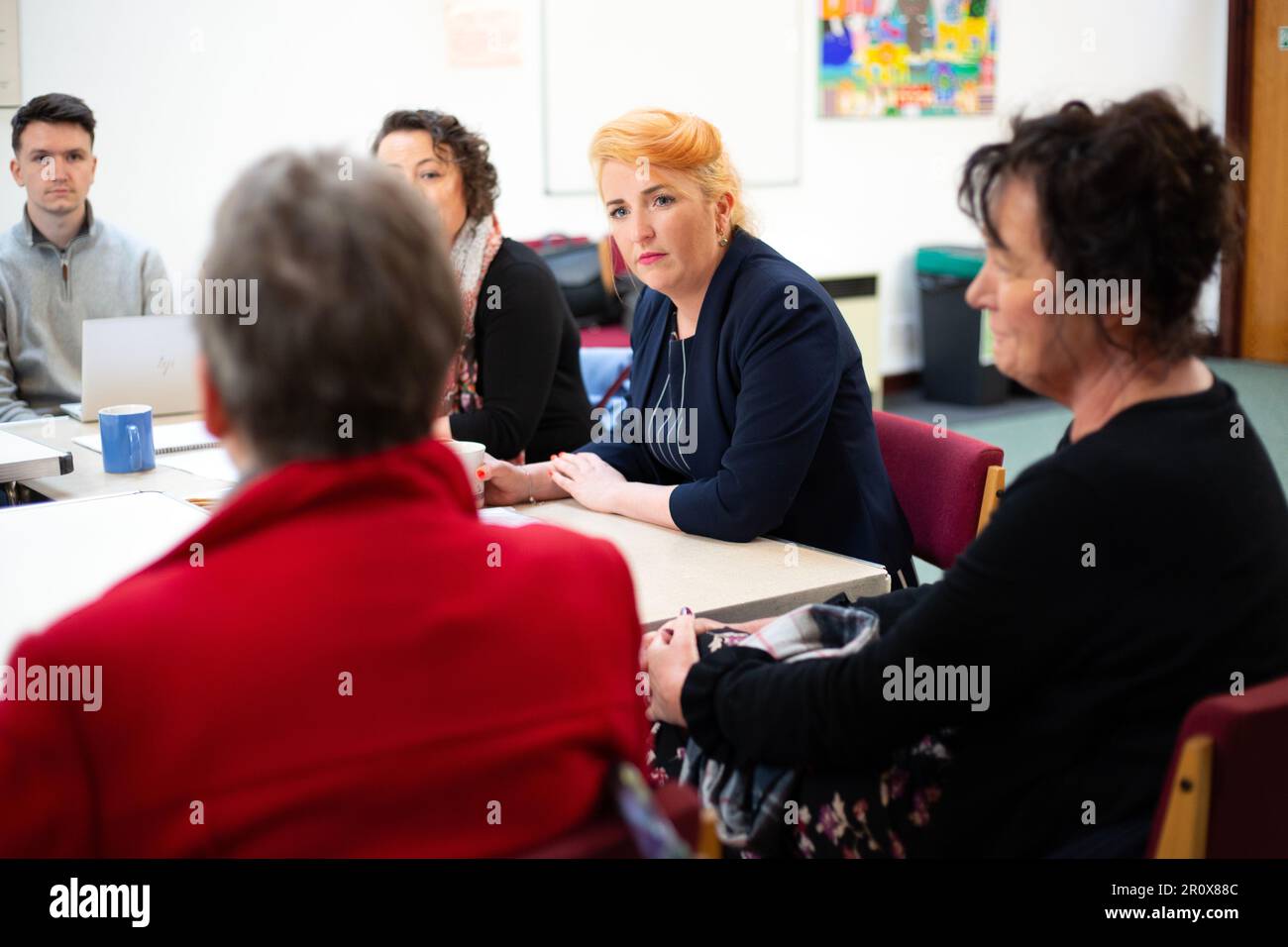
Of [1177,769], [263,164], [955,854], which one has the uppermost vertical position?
[263,164]

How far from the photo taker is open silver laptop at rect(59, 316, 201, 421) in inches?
104

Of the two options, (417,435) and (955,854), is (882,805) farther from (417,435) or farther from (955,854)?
(417,435)

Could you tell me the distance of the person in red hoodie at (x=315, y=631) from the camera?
2.79 ft

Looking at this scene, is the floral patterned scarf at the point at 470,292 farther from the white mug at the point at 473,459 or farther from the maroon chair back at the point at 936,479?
the maroon chair back at the point at 936,479

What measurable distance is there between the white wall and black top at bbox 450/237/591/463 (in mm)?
1018

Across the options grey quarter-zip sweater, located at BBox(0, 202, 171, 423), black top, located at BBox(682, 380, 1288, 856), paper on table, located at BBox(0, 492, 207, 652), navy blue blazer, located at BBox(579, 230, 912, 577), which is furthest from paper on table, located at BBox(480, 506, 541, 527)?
grey quarter-zip sweater, located at BBox(0, 202, 171, 423)

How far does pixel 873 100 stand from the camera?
678 centimetres

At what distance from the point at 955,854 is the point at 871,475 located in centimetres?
95

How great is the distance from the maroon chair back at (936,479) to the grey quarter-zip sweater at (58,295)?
226 centimetres

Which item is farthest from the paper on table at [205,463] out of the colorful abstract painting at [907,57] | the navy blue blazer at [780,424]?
the colorful abstract painting at [907,57]

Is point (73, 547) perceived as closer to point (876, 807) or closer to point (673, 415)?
point (673, 415)

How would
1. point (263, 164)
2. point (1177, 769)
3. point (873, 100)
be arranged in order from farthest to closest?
point (873, 100) < point (1177, 769) < point (263, 164)

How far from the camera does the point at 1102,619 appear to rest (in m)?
1.22

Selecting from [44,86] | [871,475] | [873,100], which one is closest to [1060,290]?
[871,475]
